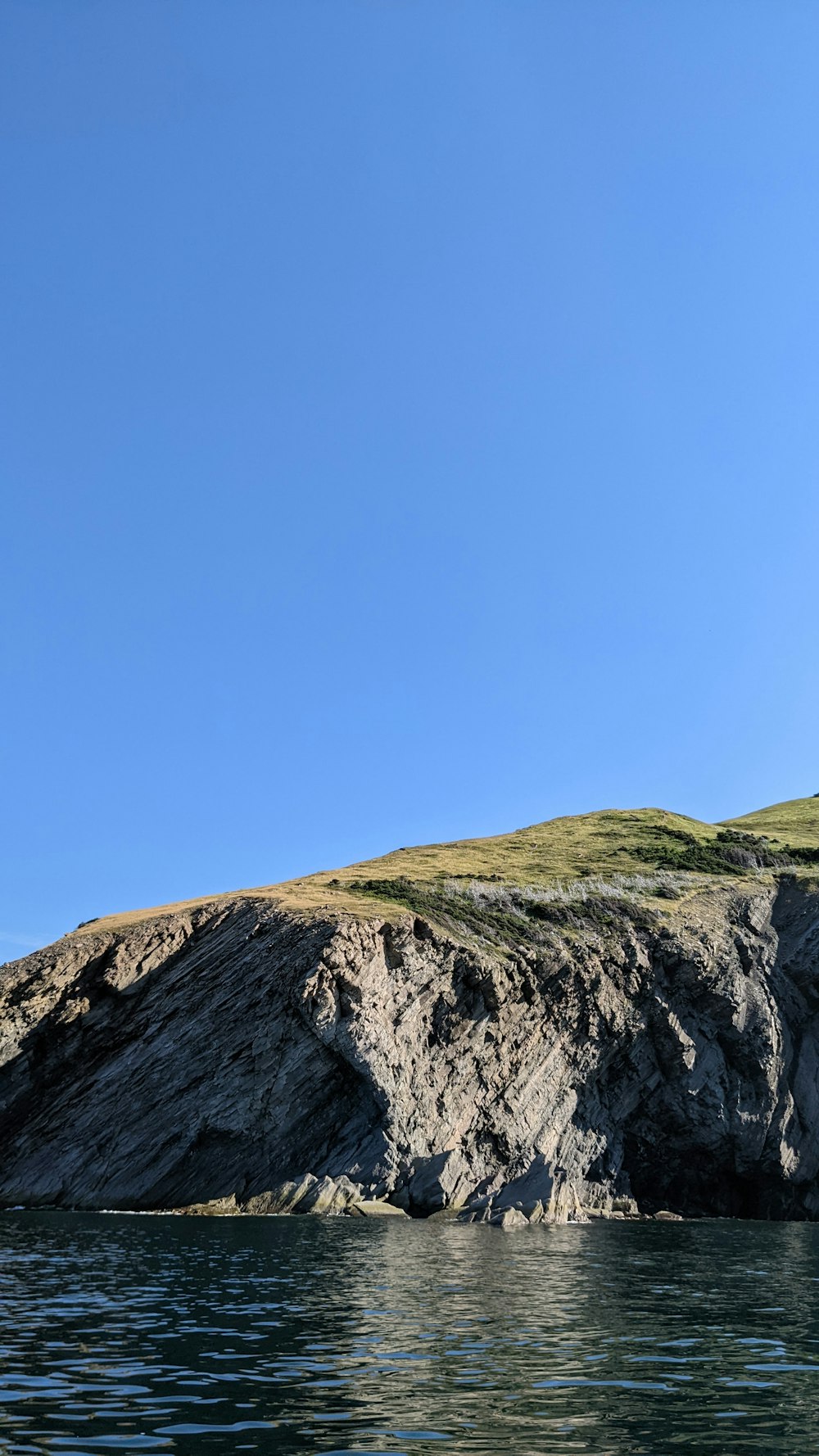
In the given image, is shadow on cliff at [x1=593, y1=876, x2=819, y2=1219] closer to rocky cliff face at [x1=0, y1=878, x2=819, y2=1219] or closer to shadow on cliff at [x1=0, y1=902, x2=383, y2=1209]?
rocky cliff face at [x1=0, y1=878, x2=819, y2=1219]

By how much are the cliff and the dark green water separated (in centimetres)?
2853

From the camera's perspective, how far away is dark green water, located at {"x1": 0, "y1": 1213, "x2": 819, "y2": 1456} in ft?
43.0

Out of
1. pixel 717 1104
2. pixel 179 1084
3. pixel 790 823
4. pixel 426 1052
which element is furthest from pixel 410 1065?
pixel 790 823

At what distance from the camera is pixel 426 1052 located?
7288cm

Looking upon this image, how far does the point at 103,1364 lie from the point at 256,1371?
2.54 metres

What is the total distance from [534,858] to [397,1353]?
8870cm

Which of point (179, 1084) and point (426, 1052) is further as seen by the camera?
point (426, 1052)

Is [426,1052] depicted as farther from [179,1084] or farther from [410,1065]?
[179,1084]

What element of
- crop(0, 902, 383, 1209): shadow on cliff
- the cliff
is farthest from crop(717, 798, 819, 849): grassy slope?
crop(0, 902, 383, 1209): shadow on cliff

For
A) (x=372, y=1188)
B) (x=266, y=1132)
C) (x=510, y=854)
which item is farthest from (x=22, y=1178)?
(x=510, y=854)

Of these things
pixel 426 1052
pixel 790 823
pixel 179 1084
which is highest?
pixel 790 823

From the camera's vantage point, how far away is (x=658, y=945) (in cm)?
8581

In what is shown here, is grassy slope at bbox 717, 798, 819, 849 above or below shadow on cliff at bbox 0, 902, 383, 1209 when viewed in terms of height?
above

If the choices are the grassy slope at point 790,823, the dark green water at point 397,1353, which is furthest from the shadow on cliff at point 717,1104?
the dark green water at point 397,1353
